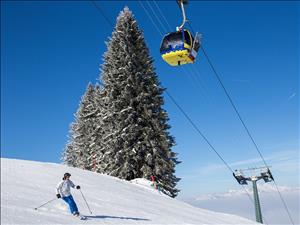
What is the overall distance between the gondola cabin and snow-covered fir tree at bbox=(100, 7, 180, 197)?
1480 cm

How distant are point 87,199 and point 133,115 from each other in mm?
12356

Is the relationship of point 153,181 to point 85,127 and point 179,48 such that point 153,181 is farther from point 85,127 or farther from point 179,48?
point 85,127

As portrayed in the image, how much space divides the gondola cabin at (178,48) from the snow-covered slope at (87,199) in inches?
251

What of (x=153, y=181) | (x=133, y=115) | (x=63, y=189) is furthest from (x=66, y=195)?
(x=133, y=115)

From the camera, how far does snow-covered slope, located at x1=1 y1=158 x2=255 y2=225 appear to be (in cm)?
1253

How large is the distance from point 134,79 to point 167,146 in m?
6.24

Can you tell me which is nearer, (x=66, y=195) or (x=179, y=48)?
(x=179, y=48)

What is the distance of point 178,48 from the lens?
43.5ft

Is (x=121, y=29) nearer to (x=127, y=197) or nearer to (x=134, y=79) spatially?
(x=134, y=79)

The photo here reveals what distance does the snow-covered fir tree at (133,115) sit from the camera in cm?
2797

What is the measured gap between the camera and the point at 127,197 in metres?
20.2

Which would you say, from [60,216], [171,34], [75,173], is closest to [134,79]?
[75,173]

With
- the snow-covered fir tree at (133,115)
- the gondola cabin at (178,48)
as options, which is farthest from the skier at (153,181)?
the gondola cabin at (178,48)

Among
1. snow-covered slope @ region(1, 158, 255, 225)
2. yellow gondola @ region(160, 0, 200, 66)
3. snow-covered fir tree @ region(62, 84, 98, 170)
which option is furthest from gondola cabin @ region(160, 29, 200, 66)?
snow-covered fir tree @ region(62, 84, 98, 170)
